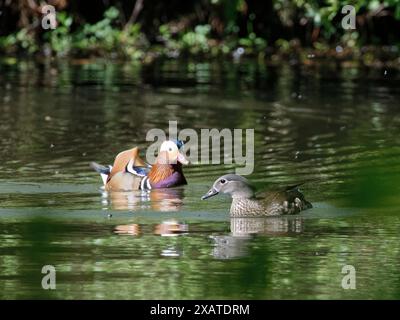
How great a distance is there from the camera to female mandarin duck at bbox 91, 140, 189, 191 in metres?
11.5

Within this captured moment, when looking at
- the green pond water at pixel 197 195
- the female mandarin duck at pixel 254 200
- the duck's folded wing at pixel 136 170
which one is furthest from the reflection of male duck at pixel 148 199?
the female mandarin duck at pixel 254 200

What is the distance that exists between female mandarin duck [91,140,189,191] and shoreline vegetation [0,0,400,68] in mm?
11782

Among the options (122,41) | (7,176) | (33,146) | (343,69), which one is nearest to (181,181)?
(7,176)

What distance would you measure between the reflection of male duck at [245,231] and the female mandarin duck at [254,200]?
0.06 metres

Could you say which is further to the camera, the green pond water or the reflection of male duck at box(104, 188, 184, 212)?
the reflection of male duck at box(104, 188, 184, 212)

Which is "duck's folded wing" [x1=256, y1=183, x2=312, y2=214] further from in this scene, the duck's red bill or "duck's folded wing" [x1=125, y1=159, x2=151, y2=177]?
"duck's folded wing" [x1=125, y1=159, x2=151, y2=177]

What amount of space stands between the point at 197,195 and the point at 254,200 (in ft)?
3.32

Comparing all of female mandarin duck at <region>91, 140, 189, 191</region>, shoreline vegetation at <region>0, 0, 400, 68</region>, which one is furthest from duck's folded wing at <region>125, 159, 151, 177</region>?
shoreline vegetation at <region>0, 0, 400, 68</region>

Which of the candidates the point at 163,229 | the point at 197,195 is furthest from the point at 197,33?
the point at 163,229

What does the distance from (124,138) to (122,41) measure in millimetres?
10039

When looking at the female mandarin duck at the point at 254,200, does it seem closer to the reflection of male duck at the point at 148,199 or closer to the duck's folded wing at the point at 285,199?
the duck's folded wing at the point at 285,199

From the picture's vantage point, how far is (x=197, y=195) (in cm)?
1112

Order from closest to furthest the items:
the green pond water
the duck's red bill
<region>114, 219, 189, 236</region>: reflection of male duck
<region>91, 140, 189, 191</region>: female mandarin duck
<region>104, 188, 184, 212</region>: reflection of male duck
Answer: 1. the green pond water
2. <region>114, 219, 189, 236</region>: reflection of male duck
3. the duck's red bill
4. <region>104, 188, 184, 212</region>: reflection of male duck
5. <region>91, 140, 189, 191</region>: female mandarin duck

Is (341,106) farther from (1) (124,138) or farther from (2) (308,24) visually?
(2) (308,24)
